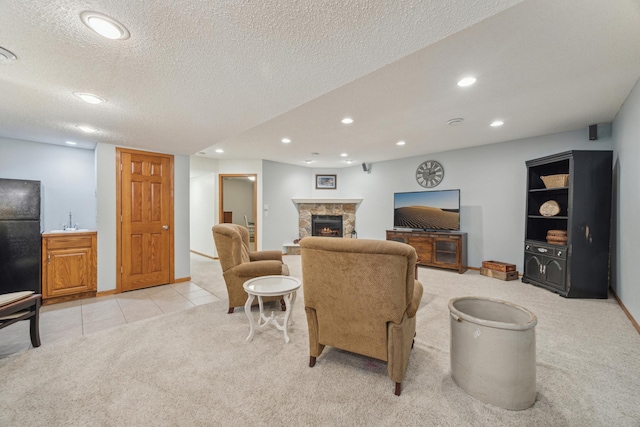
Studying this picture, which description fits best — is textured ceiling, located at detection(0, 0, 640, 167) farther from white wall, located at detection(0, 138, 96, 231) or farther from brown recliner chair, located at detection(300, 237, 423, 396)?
brown recliner chair, located at detection(300, 237, 423, 396)

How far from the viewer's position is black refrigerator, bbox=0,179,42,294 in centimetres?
296

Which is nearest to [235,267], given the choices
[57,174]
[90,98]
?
[90,98]

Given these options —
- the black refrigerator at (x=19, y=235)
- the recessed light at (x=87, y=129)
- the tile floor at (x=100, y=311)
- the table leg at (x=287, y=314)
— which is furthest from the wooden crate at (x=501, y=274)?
the black refrigerator at (x=19, y=235)

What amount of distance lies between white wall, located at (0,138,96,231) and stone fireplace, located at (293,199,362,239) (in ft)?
13.9

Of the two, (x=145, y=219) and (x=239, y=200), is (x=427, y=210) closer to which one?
(x=145, y=219)

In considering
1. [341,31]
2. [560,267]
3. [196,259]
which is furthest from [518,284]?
[196,259]

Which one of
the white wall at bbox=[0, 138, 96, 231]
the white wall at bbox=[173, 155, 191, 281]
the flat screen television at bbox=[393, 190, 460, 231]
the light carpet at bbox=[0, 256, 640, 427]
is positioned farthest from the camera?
the flat screen television at bbox=[393, 190, 460, 231]

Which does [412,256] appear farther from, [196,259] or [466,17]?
[196,259]

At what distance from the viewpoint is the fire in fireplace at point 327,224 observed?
7.11m

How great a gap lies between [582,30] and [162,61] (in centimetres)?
280

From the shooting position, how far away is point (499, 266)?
4.43 metres

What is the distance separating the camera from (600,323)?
268cm

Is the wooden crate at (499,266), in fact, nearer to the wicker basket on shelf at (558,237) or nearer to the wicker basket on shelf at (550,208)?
the wicker basket on shelf at (558,237)

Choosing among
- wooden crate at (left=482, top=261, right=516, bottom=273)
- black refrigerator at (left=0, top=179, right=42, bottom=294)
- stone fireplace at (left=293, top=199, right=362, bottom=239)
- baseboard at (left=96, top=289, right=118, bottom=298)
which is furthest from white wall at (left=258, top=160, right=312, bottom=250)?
wooden crate at (left=482, top=261, right=516, bottom=273)
